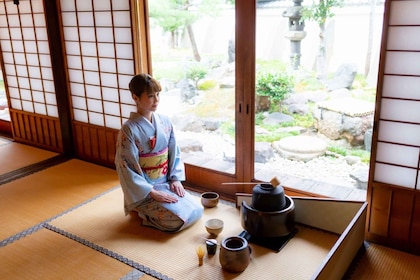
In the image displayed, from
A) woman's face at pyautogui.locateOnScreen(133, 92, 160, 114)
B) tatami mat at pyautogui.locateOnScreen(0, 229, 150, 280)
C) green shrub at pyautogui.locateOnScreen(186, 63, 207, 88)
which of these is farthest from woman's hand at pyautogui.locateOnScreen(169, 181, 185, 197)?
green shrub at pyautogui.locateOnScreen(186, 63, 207, 88)

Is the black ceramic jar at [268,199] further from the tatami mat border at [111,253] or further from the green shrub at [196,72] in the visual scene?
the green shrub at [196,72]

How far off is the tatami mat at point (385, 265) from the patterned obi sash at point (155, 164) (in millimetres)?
1632

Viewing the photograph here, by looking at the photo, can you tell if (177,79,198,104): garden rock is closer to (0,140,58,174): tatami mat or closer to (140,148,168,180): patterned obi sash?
(140,148,168,180): patterned obi sash

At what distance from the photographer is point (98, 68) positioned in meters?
4.25

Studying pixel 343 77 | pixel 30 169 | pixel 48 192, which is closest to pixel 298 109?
pixel 343 77

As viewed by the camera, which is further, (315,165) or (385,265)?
(315,165)

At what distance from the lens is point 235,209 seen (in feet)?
10.9

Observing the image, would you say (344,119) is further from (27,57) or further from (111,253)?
(27,57)

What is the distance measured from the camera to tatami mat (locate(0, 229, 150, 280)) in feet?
8.15

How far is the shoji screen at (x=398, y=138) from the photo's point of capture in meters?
2.46

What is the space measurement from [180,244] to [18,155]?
9.76 ft

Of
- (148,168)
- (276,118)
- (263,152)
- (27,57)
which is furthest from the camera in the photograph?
(27,57)

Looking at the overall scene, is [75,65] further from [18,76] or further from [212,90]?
[212,90]

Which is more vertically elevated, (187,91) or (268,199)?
(187,91)
